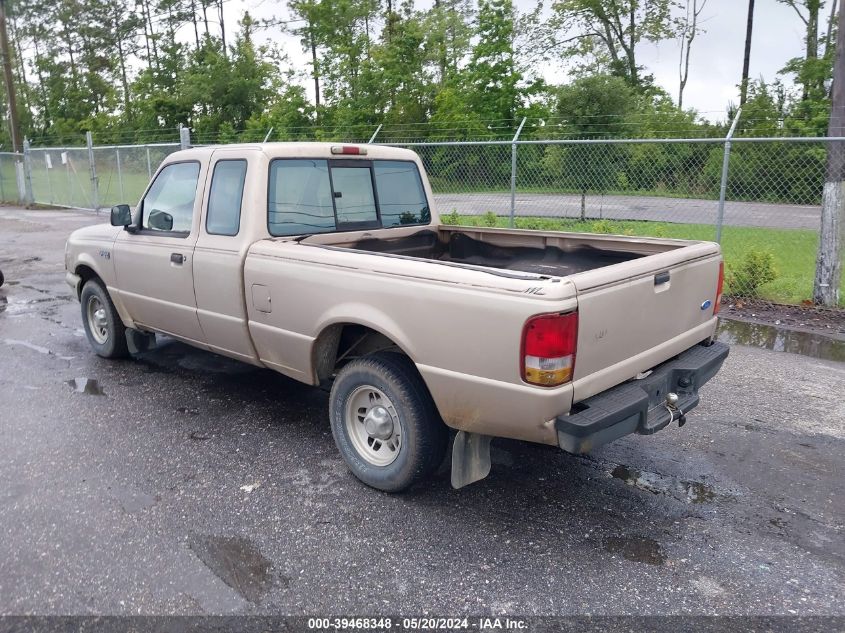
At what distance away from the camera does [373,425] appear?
12.3 ft

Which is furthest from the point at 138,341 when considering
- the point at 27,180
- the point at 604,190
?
the point at 27,180

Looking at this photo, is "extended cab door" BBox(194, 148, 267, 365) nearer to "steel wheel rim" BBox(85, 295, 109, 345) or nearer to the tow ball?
"steel wheel rim" BBox(85, 295, 109, 345)

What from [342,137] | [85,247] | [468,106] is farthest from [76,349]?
[342,137]

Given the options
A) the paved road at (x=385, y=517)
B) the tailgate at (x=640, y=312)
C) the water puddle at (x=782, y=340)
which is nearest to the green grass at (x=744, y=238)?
the water puddle at (x=782, y=340)

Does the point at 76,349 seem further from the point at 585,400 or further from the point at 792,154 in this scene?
the point at 792,154

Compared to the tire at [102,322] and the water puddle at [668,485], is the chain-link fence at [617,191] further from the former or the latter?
the water puddle at [668,485]

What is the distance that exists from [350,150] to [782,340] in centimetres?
502

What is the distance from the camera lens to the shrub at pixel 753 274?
825 cm

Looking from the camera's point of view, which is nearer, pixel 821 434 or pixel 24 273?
pixel 821 434

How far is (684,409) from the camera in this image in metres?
3.64

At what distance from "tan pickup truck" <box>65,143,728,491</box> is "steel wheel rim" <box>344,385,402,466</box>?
12 millimetres

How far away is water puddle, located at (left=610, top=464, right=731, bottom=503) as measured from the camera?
375cm

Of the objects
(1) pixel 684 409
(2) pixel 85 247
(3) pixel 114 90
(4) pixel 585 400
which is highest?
(3) pixel 114 90

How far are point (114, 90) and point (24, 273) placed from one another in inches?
1708
